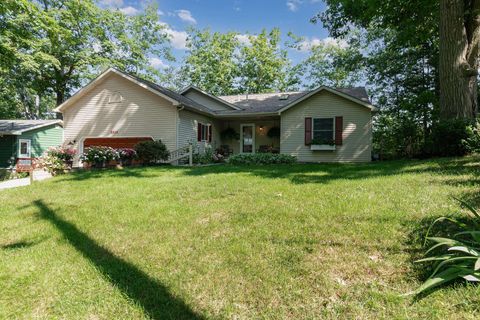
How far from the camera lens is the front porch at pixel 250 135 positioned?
17.4m

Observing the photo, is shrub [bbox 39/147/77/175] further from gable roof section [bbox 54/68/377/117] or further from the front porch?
the front porch

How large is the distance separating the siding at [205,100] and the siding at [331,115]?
4861 mm

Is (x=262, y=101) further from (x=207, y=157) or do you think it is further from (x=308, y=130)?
(x=207, y=157)

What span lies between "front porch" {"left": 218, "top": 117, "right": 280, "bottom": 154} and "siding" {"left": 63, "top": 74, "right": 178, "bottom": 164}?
4332 millimetres

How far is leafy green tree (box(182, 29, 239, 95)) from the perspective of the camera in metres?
32.6

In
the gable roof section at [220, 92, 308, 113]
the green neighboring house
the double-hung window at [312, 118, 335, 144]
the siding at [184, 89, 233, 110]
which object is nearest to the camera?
the double-hung window at [312, 118, 335, 144]

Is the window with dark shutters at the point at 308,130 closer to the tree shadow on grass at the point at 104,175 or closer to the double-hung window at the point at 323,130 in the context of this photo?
the double-hung window at the point at 323,130

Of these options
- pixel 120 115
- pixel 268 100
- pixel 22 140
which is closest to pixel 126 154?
pixel 120 115

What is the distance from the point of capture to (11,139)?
18156mm

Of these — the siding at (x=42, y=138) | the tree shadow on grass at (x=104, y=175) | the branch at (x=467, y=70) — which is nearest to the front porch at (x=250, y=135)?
the tree shadow on grass at (x=104, y=175)

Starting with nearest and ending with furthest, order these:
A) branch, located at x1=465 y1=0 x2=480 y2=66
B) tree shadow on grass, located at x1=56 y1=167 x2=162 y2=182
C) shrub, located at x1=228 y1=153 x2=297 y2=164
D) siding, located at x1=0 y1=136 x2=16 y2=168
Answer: tree shadow on grass, located at x1=56 y1=167 x2=162 y2=182
branch, located at x1=465 y1=0 x2=480 y2=66
shrub, located at x1=228 y1=153 x2=297 y2=164
siding, located at x1=0 y1=136 x2=16 y2=168

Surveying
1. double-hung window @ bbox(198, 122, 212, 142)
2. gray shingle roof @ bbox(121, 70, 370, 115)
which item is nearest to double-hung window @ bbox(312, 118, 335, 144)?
gray shingle roof @ bbox(121, 70, 370, 115)

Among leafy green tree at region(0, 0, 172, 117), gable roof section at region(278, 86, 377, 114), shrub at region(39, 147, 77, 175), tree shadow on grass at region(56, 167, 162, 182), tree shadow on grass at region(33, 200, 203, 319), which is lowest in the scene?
tree shadow on grass at region(33, 200, 203, 319)

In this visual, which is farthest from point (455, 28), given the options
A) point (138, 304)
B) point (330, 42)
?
point (330, 42)
